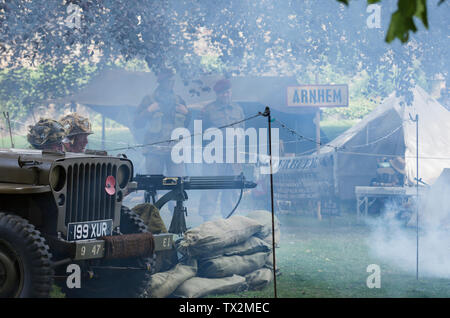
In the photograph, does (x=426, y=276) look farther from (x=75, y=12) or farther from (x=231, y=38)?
(x=75, y=12)

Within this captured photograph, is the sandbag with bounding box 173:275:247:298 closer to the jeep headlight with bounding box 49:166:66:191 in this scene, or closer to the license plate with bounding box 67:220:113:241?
the license plate with bounding box 67:220:113:241

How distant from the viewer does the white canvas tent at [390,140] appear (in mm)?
12906

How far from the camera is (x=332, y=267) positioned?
889 centimetres

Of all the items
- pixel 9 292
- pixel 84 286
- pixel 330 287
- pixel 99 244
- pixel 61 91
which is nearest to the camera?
pixel 9 292

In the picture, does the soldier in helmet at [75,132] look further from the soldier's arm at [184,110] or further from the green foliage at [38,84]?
the green foliage at [38,84]

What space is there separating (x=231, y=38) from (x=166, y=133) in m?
2.74

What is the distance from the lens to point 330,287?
774cm

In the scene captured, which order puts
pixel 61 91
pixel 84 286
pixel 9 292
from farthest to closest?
pixel 61 91, pixel 84 286, pixel 9 292

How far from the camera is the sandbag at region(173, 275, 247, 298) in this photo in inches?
269

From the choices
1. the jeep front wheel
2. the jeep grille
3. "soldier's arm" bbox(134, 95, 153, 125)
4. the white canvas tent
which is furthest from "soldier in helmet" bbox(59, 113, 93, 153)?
the white canvas tent

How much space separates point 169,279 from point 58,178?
2.13m

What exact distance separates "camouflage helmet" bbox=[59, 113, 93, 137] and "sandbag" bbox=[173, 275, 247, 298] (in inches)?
109
